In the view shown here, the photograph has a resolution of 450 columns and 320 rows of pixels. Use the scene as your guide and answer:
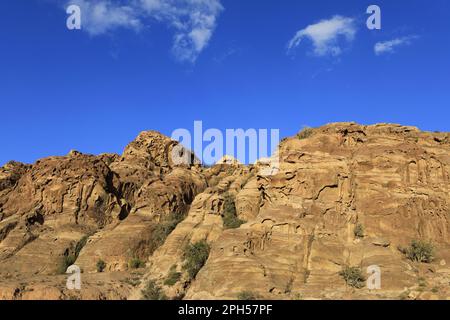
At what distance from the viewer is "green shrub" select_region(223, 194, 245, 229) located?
50.9 meters

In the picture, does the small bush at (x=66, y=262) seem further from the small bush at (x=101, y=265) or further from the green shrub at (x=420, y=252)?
the green shrub at (x=420, y=252)

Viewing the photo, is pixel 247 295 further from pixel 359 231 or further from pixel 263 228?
pixel 359 231

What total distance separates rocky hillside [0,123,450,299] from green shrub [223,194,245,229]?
0.49ft

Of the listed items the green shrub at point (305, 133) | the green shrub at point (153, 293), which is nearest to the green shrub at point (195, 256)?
the green shrub at point (153, 293)

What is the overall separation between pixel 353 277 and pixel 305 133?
20.5 m

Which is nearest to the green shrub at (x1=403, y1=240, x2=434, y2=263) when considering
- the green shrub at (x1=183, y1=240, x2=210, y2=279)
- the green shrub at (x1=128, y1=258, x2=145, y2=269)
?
the green shrub at (x1=183, y1=240, x2=210, y2=279)

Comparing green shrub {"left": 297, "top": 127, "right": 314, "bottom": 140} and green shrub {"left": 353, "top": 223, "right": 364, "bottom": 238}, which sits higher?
green shrub {"left": 297, "top": 127, "right": 314, "bottom": 140}

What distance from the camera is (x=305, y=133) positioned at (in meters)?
53.2

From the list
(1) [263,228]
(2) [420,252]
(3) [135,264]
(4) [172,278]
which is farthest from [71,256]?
(2) [420,252]

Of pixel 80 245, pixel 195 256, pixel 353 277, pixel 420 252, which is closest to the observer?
pixel 353 277

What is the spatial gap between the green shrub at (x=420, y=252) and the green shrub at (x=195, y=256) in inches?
702

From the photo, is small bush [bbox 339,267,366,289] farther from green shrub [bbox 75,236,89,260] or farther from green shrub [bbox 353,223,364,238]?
green shrub [bbox 75,236,89,260]

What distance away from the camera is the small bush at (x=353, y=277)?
35744mm
